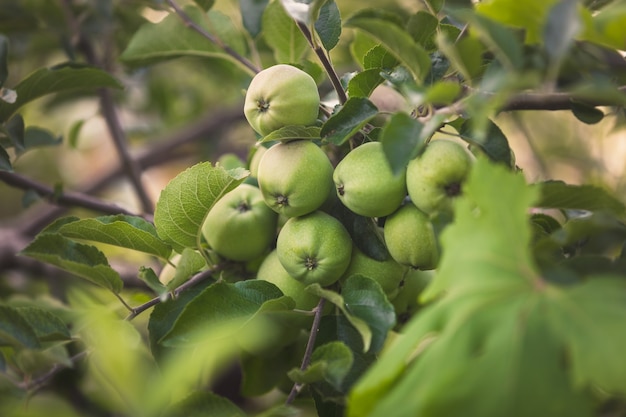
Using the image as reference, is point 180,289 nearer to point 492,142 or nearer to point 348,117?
point 348,117

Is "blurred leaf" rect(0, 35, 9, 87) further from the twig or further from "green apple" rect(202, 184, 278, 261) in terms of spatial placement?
the twig

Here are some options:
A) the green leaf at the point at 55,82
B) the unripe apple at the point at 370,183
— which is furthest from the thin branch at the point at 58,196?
the unripe apple at the point at 370,183

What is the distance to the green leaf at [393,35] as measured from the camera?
546 mm

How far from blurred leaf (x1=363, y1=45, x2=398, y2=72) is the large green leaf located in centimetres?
30

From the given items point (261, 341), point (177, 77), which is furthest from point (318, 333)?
point (177, 77)

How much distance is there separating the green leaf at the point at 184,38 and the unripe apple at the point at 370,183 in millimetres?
390

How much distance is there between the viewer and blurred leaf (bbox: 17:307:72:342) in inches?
27.4

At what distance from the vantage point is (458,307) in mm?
431

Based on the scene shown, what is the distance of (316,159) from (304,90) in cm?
7

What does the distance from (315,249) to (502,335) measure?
270mm

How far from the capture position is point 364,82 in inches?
27.6

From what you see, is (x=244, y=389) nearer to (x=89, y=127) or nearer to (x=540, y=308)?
(x=540, y=308)

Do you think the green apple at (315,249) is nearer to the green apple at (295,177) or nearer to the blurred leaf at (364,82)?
the green apple at (295,177)

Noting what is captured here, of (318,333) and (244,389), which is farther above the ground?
(318,333)
